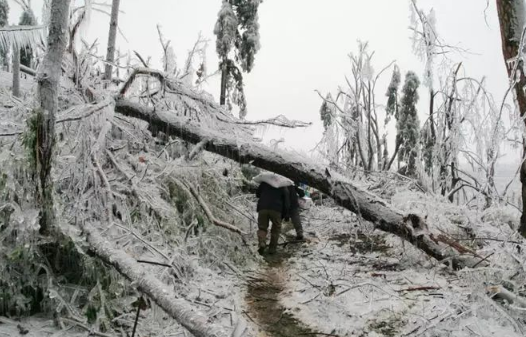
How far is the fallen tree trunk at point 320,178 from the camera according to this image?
4098mm

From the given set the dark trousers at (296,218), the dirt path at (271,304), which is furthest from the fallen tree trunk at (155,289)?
the dark trousers at (296,218)

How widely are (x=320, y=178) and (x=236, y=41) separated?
14793 mm

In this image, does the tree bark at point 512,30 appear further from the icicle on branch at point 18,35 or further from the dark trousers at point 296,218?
the icicle on branch at point 18,35

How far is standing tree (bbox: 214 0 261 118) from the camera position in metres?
16.9

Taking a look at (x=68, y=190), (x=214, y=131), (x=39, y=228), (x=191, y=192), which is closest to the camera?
(x=39, y=228)

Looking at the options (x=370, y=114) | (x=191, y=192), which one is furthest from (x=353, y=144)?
(x=191, y=192)

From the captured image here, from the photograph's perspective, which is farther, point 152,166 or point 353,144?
point 353,144

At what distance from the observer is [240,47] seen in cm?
1775

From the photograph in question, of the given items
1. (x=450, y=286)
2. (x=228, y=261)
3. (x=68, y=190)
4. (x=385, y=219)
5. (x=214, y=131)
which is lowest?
(x=228, y=261)

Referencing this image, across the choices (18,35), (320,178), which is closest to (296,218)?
(320,178)

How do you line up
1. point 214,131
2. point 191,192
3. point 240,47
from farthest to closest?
point 240,47 < point 191,192 < point 214,131

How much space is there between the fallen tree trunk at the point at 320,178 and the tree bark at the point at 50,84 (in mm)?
2068

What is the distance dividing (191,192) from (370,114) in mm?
11326

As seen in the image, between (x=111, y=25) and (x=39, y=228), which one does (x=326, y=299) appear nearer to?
(x=39, y=228)
